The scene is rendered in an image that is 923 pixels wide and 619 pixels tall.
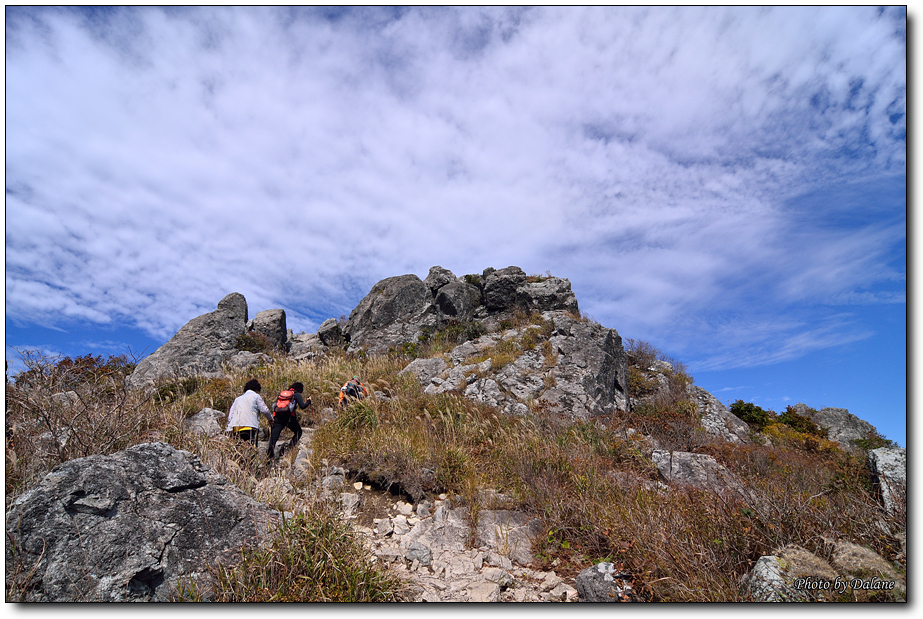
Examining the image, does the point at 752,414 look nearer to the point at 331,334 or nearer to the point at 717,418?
the point at 717,418

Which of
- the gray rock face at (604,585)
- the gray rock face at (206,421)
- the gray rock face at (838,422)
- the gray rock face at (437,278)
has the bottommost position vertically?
the gray rock face at (604,585)

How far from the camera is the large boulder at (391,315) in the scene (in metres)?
18.5

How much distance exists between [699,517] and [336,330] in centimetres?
2150

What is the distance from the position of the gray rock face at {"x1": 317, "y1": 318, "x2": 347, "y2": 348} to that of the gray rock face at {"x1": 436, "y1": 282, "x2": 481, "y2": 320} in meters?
6.40

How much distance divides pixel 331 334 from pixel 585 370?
16.0m

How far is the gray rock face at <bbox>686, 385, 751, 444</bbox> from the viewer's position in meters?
13.2

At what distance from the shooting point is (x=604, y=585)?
3.19 m

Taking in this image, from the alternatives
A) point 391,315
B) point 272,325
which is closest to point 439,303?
point 391,315

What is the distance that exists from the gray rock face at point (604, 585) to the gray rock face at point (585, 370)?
22.5ft

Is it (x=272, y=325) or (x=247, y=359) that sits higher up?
(x=272, y=325)

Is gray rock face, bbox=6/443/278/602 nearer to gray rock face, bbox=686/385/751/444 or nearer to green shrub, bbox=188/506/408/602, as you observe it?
green shrub, bbox=188/506/408/602

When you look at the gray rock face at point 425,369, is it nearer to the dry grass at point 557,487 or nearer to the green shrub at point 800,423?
the dry grass at point 557,487

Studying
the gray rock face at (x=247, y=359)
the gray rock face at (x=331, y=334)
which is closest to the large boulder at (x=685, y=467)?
the gray rock face at (x=247, y=359)

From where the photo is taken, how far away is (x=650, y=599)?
3.13 m
